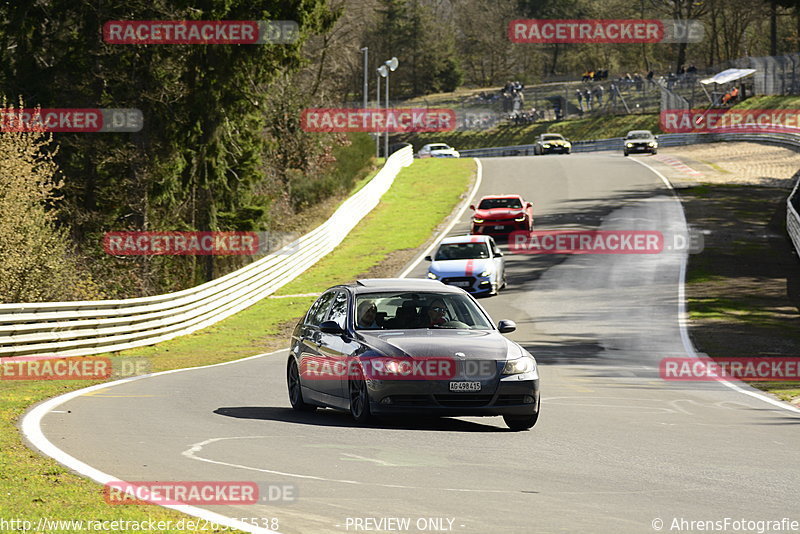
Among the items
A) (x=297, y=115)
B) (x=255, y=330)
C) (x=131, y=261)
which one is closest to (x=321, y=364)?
(x=255, y=330)

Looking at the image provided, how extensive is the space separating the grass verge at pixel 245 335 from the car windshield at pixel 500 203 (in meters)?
3.16

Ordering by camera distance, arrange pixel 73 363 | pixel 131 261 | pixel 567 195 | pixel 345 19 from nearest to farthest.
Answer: pixel 73 363 → pixel 131 261 → pixel 567 195 → pixel 345 19

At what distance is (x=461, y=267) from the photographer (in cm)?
3008

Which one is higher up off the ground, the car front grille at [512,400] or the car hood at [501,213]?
the car hood at [501,213]

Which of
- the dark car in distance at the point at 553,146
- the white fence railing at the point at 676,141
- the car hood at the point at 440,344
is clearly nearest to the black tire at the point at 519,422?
the car hood at the point at 440,344

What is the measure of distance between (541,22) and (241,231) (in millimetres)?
95275

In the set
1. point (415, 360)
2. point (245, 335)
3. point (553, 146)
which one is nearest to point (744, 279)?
point (245, 335)

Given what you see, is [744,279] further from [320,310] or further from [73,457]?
[73,457]

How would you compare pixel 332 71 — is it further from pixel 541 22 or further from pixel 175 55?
pixel 541 22

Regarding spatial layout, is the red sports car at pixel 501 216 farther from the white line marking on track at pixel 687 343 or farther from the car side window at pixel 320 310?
the car side window at pixel 320 310

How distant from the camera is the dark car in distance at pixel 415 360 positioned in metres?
11.0

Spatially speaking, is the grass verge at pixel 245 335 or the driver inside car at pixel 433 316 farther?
the driver inside car at pixel 433 316

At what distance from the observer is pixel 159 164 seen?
3716cm

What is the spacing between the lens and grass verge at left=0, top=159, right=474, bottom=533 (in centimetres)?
721
